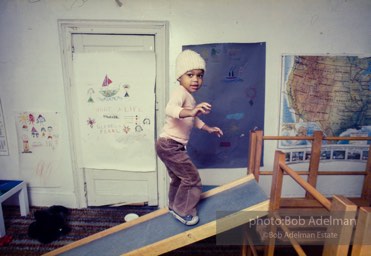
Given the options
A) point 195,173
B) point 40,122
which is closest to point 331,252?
point 195,173

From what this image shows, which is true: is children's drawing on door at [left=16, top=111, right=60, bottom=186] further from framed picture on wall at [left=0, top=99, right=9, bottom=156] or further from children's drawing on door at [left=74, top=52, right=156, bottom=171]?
children's drawing on door at [left=74, top=52, right=156, bottom=171]

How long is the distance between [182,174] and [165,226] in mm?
361

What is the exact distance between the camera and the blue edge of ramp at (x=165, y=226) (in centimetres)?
141

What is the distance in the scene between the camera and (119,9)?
2211 millimetres

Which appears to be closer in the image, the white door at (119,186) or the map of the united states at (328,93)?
the map of the united states at (328,93)

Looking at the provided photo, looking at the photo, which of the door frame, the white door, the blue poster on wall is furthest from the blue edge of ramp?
the door frame

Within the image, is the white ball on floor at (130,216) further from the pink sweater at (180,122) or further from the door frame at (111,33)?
the pink sweater at (180,122)

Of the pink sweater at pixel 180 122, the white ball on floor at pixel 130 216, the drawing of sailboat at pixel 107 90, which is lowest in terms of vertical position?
the white ball on floor at pixel 130 216

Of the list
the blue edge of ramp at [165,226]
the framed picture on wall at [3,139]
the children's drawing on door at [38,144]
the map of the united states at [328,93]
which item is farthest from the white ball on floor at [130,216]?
the map of the united states at [328,93]

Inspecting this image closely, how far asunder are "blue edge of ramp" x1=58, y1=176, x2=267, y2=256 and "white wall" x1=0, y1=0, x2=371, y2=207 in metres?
1.18

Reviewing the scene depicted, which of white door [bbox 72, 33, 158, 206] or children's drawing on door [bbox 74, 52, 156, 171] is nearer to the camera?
children's drawing on door [bbox 74, 52, 156, 171]

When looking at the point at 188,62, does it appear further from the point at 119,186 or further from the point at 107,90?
the point at 119,186

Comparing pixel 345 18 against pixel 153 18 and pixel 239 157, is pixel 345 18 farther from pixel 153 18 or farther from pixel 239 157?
pixel 153 18

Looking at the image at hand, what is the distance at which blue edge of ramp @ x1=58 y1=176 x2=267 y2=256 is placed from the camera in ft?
4.62
